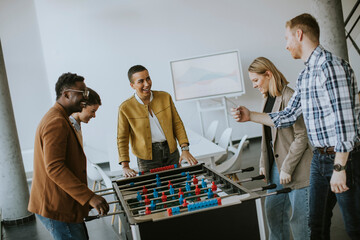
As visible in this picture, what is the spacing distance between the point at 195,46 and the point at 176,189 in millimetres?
6627

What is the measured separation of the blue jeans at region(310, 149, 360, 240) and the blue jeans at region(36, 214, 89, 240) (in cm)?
140

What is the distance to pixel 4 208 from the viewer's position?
18.4 ft

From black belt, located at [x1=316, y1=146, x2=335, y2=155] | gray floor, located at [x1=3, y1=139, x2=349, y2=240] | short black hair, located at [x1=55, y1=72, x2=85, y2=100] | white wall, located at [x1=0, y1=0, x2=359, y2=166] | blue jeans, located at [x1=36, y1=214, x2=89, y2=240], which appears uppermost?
white wall, located at [x1=0, y1=0, x2=359, y2=166]

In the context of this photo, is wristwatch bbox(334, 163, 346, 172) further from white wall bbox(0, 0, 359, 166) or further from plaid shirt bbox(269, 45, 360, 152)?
white wall bbox(0, 0, 359, 166)

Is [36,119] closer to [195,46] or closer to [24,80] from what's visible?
[24,80]

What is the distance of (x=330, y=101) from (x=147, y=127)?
6.25ft

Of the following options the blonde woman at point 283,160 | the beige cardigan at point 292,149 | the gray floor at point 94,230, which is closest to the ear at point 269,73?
the blonde woman at point 283,160

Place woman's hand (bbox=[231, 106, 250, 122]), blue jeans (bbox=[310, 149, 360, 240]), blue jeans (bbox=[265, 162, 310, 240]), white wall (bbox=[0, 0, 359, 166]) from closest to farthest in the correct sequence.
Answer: blue jeans (bbox=[310, 149, 360, 240]) < woman's hand (bbox=[231, 106, 250, 122]) < blue jeans (bbox=[265, 162, 310, 240]) < white wall (bbox=[0, 0, 359, 166])

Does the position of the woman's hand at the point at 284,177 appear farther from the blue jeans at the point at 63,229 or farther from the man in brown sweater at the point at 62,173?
the blue jeans at the point at 63,229

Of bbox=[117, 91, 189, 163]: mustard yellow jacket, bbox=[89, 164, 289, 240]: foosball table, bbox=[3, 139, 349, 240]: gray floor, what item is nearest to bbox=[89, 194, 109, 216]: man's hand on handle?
bbox=[89, 164, 289, 240]: foosball table

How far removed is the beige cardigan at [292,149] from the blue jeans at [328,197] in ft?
1.28

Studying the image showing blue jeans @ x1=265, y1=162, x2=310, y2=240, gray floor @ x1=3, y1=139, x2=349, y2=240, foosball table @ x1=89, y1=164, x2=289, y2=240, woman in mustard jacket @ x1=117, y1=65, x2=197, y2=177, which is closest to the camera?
foosball table @ x1=89, y1=164, x2=289, y2=240

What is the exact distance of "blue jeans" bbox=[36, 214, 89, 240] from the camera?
7.80 ft

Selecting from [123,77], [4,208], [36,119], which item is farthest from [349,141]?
[36,119]
